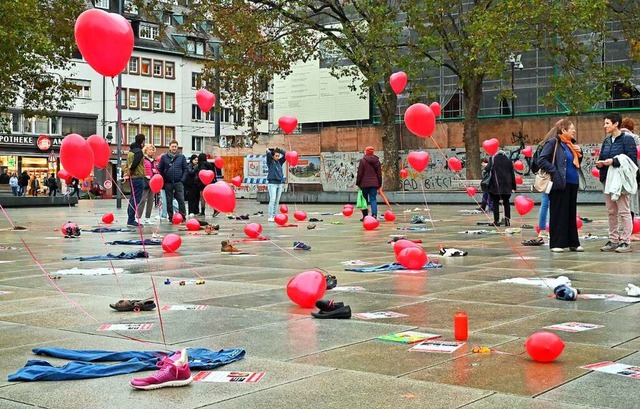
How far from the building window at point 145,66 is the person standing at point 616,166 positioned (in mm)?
69295

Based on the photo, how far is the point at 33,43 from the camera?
32781mm

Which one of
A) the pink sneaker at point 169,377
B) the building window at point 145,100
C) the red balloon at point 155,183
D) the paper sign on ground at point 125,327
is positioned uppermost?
the building window at point 145,100

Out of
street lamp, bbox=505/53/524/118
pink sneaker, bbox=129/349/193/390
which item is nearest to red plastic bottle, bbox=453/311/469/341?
pink sneaker, bbox=129/349/193/390

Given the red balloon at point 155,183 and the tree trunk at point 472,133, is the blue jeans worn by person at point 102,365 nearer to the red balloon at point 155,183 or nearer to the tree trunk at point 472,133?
the red balloon at point 155,183

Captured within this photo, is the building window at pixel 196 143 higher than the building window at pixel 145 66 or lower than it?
lower

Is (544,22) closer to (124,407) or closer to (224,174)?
(224,174)

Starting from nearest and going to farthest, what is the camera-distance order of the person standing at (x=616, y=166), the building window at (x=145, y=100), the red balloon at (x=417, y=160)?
the person standing at (x=616, y=166) → the red balloon at (x=417, y=160) → the building window at (x=145, y=100)

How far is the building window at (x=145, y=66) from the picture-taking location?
78.4m

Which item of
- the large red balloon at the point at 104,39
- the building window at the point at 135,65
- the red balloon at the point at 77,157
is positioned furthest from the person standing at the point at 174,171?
the building window at the point at 135,65

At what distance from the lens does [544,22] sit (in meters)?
33.8

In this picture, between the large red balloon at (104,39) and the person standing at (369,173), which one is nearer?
the large red balloon at (104,39)

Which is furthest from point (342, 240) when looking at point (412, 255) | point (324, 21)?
point (324, 21)

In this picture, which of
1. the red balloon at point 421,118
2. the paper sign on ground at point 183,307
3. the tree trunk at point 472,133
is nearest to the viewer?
the paper sign on ground at point 183,307

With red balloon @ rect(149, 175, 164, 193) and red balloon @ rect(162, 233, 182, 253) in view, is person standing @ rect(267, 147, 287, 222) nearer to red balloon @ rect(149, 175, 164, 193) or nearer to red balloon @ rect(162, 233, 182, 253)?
red balloon @ rect(149, 175, 164, 193)
